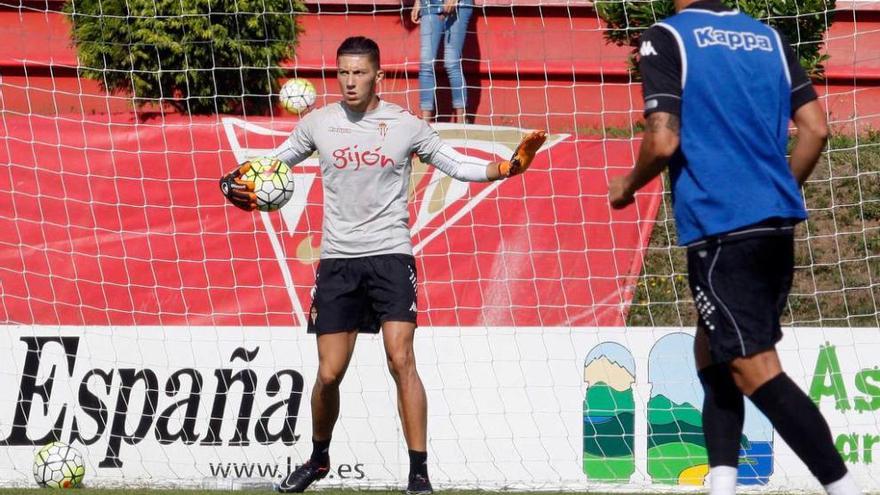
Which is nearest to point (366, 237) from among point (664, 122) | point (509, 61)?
point (664, 122)

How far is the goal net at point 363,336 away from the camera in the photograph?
23.5 ft

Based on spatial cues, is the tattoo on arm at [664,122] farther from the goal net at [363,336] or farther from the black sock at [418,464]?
the goal net at [363,336]

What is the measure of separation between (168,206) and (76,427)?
1656 millimetres

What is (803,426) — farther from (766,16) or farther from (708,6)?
(766,16)

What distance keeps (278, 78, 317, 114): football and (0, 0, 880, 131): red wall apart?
2.72 feet

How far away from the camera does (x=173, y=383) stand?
7.38m

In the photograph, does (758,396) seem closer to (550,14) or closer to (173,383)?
(173,383)

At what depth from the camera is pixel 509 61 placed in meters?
11.7

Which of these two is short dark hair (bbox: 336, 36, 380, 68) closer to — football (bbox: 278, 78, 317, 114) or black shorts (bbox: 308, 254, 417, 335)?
black shorts (bbox: 308, 254, 417, 335)

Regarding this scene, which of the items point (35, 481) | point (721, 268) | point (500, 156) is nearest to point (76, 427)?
point (35, 481)

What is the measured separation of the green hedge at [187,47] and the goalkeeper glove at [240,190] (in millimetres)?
3575

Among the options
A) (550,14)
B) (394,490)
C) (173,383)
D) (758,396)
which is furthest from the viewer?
(550,14)

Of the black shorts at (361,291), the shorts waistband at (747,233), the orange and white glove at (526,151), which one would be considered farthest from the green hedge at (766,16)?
the shorts waistband at (747,233)

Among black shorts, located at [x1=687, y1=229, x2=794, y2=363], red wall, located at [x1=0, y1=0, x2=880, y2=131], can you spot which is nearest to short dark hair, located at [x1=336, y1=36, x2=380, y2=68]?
black shorts, located at [x1=687, y1=229, x2=794, y2=363]
